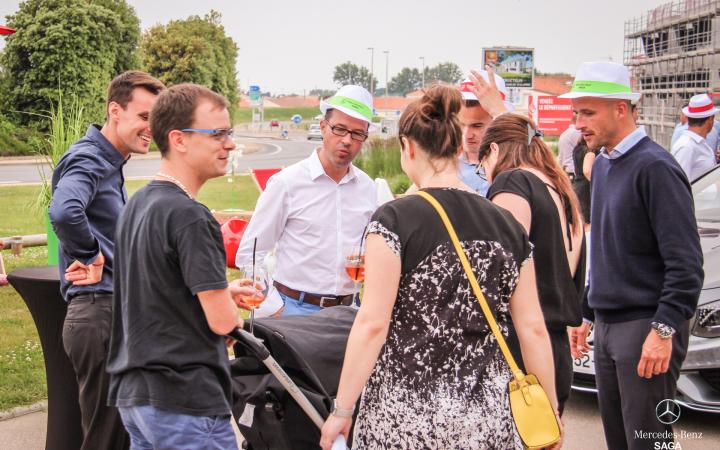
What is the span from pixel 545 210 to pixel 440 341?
1064 millimetres

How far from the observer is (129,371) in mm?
3045

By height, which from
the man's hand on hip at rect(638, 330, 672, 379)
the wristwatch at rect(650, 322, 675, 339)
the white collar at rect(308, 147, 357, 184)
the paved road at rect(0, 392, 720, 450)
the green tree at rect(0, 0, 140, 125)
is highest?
the green tree at rect(0, 0, 140, 125)

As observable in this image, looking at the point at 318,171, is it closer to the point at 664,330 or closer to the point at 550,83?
the point at 664,330

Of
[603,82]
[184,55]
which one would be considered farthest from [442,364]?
[184,55]

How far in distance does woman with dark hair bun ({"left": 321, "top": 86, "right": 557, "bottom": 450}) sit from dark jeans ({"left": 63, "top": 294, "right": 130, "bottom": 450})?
62.5 inches

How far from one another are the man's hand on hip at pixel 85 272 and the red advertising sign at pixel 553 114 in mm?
25943

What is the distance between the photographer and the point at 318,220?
4895 mm

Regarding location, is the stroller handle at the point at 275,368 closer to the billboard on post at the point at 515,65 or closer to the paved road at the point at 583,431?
the paved road at the point at 583,431

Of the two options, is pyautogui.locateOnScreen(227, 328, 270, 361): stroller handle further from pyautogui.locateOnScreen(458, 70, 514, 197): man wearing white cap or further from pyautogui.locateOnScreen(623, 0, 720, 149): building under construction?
pyautogui.locateOnScreen(623, 0, 720, 149): building under construction

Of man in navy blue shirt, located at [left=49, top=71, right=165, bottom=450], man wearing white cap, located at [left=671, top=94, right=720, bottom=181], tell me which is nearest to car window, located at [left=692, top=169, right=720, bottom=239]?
man wearing white cap, located at [left=671, top=94, right=720, bottom=181]

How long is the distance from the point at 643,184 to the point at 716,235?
3.07 metres

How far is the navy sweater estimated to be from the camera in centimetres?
367

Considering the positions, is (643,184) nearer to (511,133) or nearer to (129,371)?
(511,133)

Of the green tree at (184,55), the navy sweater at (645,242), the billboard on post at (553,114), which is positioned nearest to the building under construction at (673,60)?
the billboard on post at (553,114)
